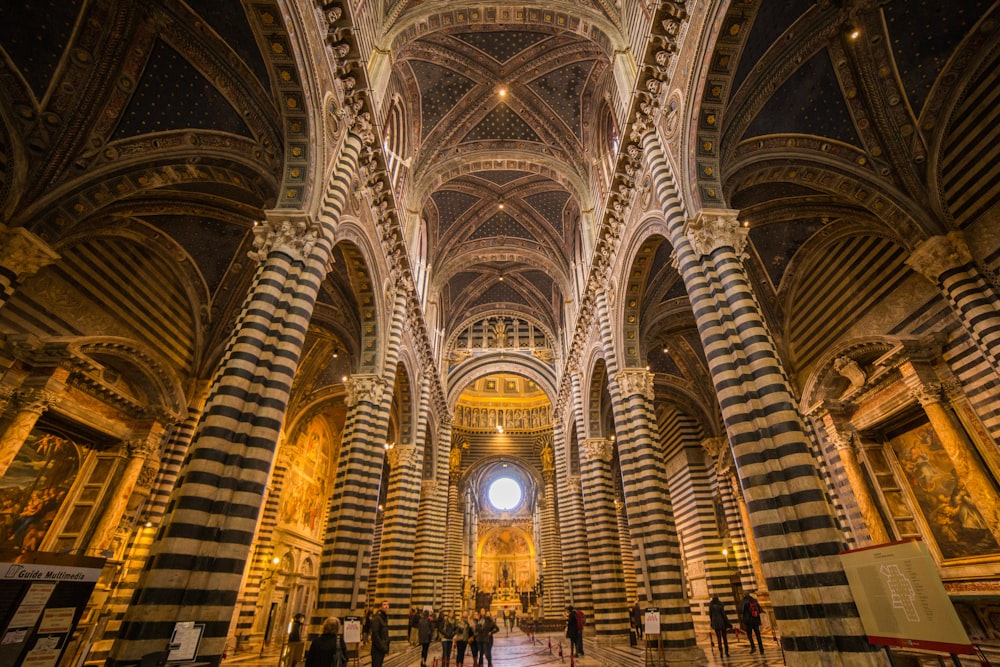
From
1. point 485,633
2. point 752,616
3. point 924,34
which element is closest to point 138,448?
point 485,633

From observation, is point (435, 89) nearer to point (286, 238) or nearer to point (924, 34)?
point (286, 238)

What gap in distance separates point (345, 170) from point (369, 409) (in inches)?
232

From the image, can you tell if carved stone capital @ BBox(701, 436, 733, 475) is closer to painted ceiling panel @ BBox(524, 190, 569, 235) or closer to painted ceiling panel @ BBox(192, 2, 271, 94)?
painted ceiling panel @ BBox(524, 190, 569, 235)

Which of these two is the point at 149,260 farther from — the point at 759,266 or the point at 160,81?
the point at 759,266

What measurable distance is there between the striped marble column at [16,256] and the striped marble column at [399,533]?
10.7 metres

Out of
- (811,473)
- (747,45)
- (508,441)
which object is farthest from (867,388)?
(508,441)

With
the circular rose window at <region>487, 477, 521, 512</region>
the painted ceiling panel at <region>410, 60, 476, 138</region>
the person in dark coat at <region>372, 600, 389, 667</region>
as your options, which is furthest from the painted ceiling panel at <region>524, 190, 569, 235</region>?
the circular rose window at <region>487, 477, 521, 512</region>

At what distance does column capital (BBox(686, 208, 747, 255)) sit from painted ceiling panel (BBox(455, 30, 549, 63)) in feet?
36.5

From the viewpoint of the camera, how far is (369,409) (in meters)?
12.0

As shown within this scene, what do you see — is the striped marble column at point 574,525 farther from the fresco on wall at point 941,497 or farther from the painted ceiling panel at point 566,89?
the painted ceiling panel at point 566,89

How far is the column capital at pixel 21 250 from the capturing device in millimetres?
8523

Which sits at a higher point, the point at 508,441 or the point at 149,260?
the point at 508,441

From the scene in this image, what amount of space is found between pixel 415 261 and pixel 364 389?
264 inches

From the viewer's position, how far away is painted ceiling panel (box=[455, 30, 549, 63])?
15.5 meters
